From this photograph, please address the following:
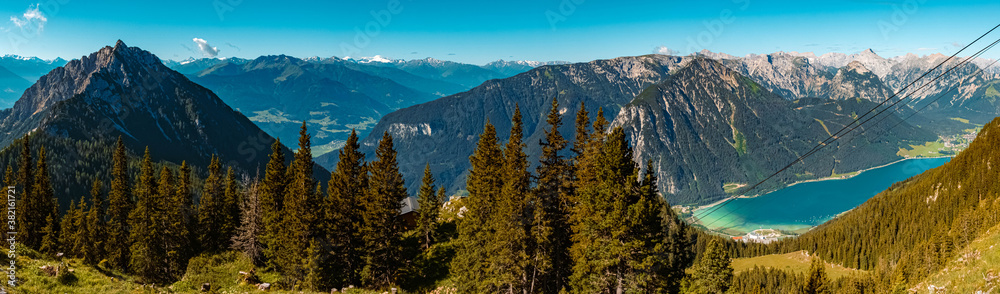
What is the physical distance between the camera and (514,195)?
3753 centimetres

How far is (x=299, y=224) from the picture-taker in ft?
154

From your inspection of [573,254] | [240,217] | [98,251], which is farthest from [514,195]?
[98,251]

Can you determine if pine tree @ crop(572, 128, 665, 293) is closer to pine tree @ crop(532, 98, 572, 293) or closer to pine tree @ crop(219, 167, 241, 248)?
pine tree @ crop(532, 98, 572, 293)

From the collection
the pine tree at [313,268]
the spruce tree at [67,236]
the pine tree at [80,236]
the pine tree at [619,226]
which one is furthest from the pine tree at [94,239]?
the pine tree at [619,226]

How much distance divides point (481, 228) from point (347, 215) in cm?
1461

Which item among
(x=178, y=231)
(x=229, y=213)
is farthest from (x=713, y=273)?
(x=178, y=231)

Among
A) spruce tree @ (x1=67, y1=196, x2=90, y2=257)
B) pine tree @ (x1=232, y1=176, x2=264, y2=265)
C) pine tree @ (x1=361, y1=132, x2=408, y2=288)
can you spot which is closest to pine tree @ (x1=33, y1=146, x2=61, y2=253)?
spruce tree @ (x1=67, y1=196, x2=90, y2=257)

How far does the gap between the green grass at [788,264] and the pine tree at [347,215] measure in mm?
141343

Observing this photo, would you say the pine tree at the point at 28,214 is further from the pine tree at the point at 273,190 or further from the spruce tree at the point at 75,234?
the pine tree at the point at 273,190

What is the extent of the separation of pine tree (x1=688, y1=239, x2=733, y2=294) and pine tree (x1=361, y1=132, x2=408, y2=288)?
28.7 m

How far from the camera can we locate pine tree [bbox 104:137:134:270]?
196 feet

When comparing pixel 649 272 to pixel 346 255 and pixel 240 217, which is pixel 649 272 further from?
pixel 240 217

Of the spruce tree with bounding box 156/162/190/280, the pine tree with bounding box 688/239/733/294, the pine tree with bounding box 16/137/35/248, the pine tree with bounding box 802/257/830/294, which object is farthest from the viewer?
the pine tree with bounding box 802/257/830/294

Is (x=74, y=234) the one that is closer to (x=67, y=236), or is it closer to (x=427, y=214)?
(x=67, y=236)
